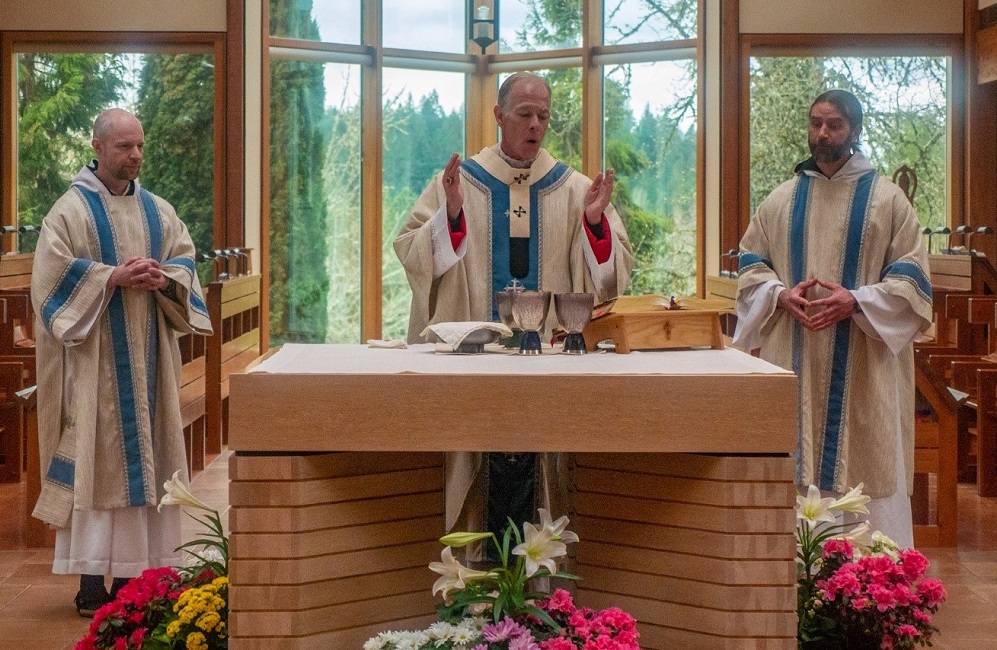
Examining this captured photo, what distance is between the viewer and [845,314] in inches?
159

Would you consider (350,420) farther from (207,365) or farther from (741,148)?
(741,148)

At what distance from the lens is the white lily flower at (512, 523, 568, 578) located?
287 cm

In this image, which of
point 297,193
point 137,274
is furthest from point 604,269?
point 297,193

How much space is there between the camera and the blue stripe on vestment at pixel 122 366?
4312 mm

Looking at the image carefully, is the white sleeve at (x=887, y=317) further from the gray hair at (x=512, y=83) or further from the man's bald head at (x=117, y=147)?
the man's bald head at (x=117, y=147)

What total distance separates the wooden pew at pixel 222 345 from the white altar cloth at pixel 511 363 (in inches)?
136

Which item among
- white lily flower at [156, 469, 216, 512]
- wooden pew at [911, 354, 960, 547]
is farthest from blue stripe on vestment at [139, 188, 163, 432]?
wooden pew at [911, 354, 960, 547]

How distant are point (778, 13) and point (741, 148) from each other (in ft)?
3.14

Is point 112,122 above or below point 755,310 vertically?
above

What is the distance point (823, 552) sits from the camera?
3.55 m

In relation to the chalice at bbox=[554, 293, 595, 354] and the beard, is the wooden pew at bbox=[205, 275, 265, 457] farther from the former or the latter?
the chalice at bbox=[554, 293, 595, 354]

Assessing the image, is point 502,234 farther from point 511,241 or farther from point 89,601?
point 89,601

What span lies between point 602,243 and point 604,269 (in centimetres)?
7

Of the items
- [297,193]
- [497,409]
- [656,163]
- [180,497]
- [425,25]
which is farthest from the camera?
[425,25]
